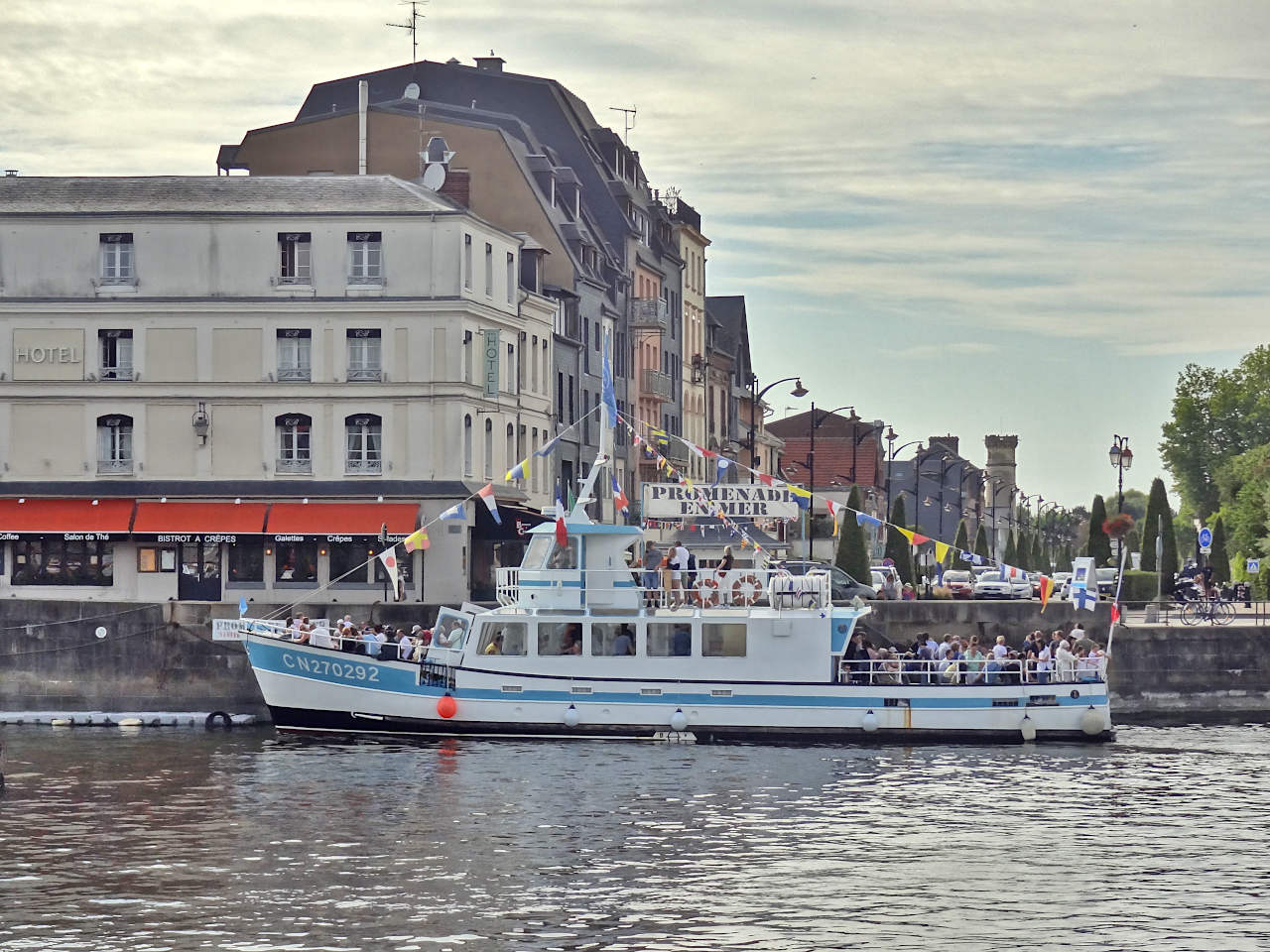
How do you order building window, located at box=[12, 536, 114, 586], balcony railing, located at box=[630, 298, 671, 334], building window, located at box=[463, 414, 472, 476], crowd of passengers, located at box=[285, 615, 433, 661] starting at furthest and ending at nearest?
balcony railing, located at box=[630, 298, 671, 334], building window, located at box=[463, 414, 472, 476], building window, located at box=[12, 536, 114, 586], crowd of passengers, located at box=[285, 615, 433, 661]

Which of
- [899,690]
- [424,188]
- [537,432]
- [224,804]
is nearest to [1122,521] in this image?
[537,432]

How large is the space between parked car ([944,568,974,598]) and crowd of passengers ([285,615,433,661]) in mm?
27209

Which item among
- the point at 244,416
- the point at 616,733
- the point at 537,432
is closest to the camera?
the point at 616,733

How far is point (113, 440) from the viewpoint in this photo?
6462cm

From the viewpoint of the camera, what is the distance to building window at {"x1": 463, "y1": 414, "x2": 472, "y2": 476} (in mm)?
65062

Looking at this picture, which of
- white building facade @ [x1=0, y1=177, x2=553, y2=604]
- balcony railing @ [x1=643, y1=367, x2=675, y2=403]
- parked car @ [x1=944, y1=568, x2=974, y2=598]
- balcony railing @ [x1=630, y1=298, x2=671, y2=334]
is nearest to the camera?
white building facade @ [x1=0, y1=177, x2=553, y2=604]

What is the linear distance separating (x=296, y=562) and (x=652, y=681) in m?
18.9

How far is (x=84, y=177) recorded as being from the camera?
67312 millimetres

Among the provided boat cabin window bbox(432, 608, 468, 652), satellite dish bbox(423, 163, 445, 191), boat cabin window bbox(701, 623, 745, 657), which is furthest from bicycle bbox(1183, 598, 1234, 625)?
A: satellite dish bbox(423, 163, 445, 191)

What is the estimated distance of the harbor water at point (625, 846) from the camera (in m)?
26.9

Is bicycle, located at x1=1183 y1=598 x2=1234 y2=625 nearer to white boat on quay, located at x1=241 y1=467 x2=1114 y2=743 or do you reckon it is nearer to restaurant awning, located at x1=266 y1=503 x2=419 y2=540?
white boat on quay, located at x1=241 y1=467 x2=1114 y2=743

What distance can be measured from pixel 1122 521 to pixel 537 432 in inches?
899

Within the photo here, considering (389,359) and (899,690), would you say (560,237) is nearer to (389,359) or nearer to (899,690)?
(389,359)

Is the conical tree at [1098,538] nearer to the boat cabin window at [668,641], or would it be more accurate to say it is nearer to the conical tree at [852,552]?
the conical tree at [852,552]
